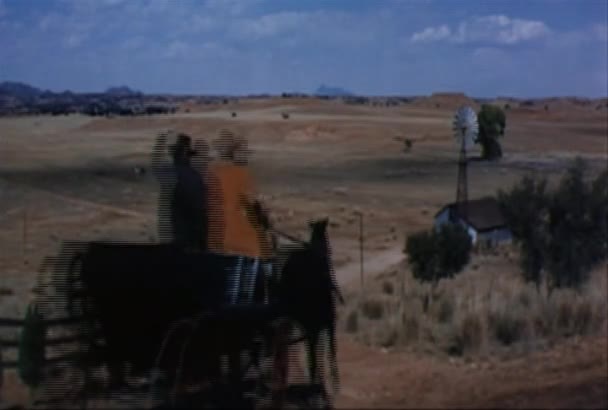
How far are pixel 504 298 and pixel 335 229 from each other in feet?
102

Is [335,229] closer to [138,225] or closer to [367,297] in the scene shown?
[138,225]

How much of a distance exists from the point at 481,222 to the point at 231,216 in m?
30.4

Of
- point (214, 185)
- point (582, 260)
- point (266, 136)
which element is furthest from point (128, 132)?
point (214, 185)

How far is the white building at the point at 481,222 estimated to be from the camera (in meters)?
37.5

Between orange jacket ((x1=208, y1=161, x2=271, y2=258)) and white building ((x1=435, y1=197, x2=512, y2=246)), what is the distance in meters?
27.6

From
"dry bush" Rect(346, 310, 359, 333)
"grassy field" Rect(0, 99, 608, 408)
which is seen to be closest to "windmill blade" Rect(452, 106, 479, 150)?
"grassy field" Rect(0, 99, 608, 408)

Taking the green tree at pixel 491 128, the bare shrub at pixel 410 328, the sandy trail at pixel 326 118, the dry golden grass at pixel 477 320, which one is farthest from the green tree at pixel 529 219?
the sandy trail at pixel 326 118

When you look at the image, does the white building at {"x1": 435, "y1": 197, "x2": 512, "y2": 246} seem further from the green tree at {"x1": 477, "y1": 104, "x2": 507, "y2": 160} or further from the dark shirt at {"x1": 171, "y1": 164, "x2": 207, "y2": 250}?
the green tree at {"x1": 477, "y1": 104, "x2": 507, "y2": 160}

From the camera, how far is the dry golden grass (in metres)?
11.7

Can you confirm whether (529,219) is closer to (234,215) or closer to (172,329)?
(234,215)

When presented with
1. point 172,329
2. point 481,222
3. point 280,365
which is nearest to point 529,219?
point 481,222

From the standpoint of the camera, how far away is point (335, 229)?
44.6 metres

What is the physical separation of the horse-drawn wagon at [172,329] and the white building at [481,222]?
28285 mm

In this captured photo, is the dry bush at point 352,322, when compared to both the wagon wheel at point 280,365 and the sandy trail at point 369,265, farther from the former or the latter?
the sandy trail at point 369,265
